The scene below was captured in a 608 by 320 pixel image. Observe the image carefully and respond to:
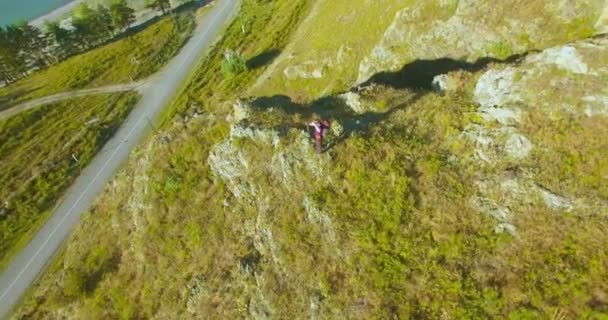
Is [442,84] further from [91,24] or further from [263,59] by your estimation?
[91,24]

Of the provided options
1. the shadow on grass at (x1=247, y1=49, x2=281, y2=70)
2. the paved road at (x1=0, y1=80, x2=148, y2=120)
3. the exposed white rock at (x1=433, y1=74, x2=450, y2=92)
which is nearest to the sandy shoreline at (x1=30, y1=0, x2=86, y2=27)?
the paved road at (x1=0, y1=80, x2=148, y2=120)

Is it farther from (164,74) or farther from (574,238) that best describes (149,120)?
(574,238)

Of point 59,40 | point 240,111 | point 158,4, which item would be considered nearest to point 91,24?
point 59,40

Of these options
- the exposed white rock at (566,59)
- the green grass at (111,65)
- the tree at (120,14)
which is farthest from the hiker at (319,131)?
the tree at (120,14)

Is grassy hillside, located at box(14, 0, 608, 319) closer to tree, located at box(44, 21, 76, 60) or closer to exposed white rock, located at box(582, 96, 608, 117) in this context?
exposed white rock, located at box(582, 96, 608, 117)

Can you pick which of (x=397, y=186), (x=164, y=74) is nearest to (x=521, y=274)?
(x=397, y=186)

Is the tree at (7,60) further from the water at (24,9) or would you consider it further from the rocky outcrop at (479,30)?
the rocky outcrop at (479,30)

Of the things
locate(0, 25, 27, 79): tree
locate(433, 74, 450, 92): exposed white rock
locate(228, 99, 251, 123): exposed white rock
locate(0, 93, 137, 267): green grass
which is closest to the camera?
locate(433, 74, 450, 92): exposed white rock
